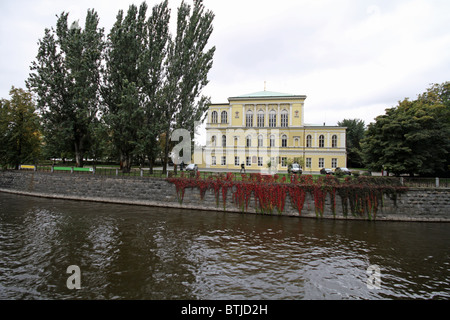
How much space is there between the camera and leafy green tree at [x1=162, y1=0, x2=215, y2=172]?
70.3 feet

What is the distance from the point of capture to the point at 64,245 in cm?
975

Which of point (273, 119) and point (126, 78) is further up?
point (273, 119)

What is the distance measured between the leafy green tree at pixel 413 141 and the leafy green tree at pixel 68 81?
29.1 m

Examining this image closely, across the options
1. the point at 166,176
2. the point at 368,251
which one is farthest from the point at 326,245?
the point at 166,176

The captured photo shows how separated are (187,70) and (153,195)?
12502 mm

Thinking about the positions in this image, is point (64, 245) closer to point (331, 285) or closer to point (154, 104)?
point (331, 285)

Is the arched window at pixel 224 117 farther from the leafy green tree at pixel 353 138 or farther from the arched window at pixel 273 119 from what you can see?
the leafy green tree at pixel 353 138

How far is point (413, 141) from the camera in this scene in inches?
843

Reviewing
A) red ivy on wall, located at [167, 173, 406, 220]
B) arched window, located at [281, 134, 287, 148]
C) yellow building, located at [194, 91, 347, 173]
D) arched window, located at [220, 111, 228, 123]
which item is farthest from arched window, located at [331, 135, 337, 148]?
red ivy on wall, located at [167, 173, 406, 220]

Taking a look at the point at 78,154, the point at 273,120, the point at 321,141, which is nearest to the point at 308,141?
the point at 321,141

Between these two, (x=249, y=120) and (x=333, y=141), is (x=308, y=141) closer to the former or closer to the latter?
(x=333, y=141)

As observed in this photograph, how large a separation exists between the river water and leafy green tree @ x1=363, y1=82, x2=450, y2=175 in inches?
327

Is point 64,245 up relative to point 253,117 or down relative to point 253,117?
down
